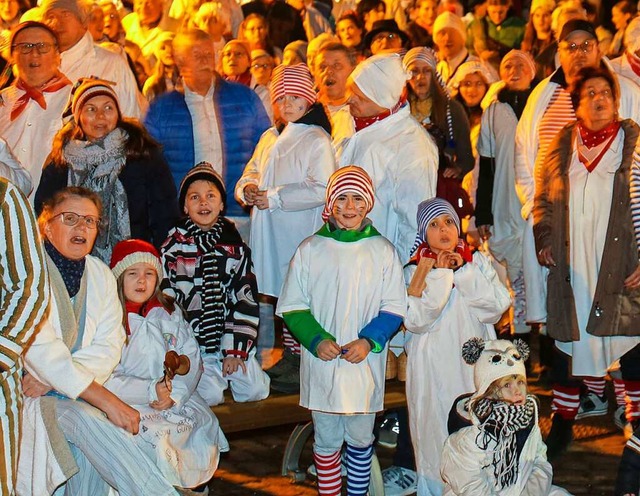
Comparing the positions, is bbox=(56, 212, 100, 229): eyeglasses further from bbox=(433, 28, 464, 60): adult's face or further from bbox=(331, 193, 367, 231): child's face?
bbox=(433, 28, 464, 60): adult's face

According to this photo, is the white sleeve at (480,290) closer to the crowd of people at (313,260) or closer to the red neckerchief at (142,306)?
the crowd of people at (313,260)

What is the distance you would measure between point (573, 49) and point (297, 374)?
293 centimetres

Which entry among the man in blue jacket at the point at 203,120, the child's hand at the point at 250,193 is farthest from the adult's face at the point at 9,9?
the child's hand at the point at 250,193

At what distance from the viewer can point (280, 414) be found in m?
7.35

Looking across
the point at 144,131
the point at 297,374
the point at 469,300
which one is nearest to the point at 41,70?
the point at 144,131

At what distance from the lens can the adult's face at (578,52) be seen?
885 cm

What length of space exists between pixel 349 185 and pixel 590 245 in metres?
1.88

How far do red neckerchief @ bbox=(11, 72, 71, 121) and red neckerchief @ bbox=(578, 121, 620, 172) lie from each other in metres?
3.21

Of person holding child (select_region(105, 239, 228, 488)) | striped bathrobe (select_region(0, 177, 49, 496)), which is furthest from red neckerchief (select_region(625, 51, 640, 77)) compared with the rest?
striped bathrobe (select_region(0, 177, 49, 496))

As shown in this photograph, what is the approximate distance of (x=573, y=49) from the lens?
8.95m

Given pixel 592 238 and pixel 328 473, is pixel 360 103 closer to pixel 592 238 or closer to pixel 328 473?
pixel 592 238

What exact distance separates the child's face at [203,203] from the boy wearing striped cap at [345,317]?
58 cm

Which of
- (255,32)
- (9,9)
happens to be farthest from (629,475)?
(9,9)

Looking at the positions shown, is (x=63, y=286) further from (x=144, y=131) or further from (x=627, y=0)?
(x=627, y=0)
